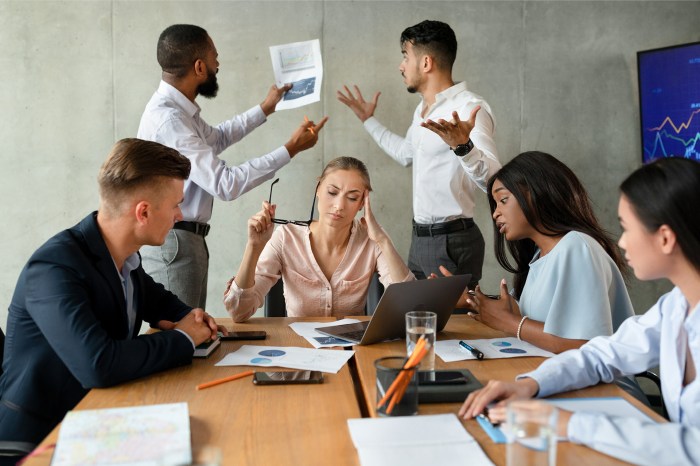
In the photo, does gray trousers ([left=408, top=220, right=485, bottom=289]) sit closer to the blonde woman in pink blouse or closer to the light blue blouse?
the blonde woman in pink blouse

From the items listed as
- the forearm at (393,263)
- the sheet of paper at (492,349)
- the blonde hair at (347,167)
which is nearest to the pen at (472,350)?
the sheet of paper at (492,349)

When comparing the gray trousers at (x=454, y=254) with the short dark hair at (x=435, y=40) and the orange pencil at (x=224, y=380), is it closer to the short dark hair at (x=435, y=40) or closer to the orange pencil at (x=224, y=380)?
the short dark hair at (x=435, y=40)

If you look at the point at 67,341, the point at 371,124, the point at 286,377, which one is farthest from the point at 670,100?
the point at 67,341

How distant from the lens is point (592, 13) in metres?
3.98

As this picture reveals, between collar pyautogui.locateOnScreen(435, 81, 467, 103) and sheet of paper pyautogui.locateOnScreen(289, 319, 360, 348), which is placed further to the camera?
collar pyautogui.locateOnScreen(435, 81, 467, 103)

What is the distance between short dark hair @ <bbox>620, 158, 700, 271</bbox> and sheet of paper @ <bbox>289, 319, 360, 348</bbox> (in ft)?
3.22

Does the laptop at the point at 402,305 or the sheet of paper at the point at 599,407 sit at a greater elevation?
the laptop at the point at 402,305

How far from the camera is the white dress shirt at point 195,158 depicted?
302 centimetres

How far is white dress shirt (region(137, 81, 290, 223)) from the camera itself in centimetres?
302

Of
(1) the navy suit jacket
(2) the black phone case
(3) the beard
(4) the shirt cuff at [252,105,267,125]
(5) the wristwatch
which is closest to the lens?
(2) the black phone case

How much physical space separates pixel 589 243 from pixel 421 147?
1545 millimetres

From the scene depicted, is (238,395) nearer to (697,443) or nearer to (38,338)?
(38,338)

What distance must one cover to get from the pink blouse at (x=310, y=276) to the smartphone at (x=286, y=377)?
98 centimetres

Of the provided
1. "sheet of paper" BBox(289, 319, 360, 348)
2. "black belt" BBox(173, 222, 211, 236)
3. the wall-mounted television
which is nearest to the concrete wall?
the wall-mounted television
